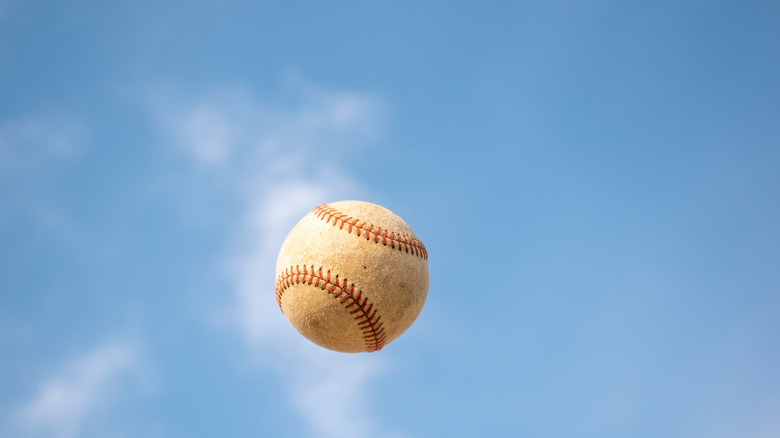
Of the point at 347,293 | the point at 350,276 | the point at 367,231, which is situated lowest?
the point at 347,293

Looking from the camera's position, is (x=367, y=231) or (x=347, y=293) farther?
(x=367, y=231)

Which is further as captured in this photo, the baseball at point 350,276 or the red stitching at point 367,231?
the red stitching at point 367,231

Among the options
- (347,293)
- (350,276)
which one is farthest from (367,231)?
(347,293)

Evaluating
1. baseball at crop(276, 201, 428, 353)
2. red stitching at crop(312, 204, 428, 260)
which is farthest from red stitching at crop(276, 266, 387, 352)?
red stitching at crop(312, 204, 428, 260)

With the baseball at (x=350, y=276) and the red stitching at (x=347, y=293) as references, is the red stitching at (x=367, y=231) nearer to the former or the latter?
the baseball at (x=350, y=276)

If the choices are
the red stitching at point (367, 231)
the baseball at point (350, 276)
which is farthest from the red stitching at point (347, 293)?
the red stitching at point (367, 231)

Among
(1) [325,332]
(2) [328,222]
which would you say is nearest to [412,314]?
(1) [325,332]

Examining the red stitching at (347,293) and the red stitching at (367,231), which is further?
the red stitching at (367,231)

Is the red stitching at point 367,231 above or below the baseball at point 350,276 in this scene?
above

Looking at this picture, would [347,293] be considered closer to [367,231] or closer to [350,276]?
[350,276]
